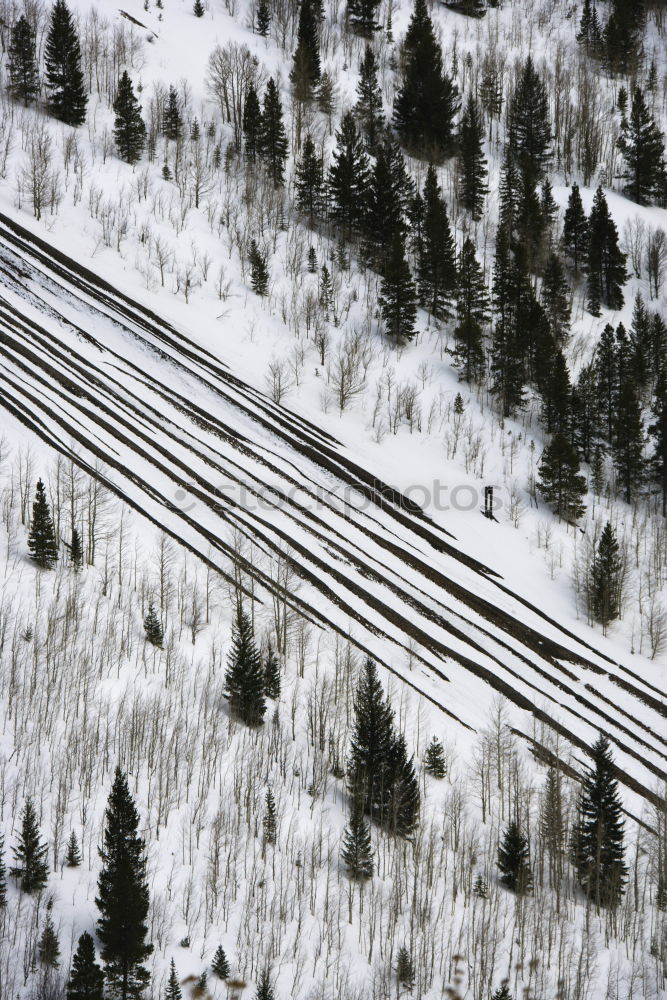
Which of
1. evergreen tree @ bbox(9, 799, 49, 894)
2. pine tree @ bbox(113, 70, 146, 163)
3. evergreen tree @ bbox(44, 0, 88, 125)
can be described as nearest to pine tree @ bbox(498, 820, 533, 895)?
evergreen tree @ bbox(9, 799, 49, 894)

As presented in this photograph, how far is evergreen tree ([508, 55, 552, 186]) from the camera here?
241ft

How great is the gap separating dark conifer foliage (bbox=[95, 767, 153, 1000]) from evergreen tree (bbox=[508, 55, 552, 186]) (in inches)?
2804

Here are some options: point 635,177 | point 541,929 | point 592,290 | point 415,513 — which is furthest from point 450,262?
point 541,929

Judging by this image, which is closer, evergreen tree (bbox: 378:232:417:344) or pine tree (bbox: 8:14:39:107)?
evergreen tree (bbox: 378:232:417:344)

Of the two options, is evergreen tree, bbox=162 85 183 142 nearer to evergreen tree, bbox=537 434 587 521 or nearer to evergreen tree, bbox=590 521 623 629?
evergreen tree, bbox=537 434 587 521

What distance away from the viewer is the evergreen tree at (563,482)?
138 feet

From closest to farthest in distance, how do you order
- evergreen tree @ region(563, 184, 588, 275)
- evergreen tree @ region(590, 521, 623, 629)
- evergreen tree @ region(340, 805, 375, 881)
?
evergreen tree @ region(340, 805, 375, 881), evergreen tree @ region(590, 521, 623, 629), evergreen tree @ region(563, 184, 588, 275)

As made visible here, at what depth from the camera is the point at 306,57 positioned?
7500 centimetres

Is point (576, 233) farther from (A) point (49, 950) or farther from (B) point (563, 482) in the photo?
(A) point (49, 950)

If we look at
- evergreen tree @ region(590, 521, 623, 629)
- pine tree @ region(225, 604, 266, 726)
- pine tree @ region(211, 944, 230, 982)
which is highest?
evergreen tree @ region(590, 521, 623, 629)

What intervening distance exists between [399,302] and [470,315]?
5.21 meters

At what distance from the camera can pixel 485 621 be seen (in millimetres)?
34031

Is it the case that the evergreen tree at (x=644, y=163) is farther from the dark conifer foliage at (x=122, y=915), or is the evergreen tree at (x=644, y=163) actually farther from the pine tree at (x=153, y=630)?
the dark conifer foliage at (x=122, y=915)

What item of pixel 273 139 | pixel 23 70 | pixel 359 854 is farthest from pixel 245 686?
pixel 23 70
